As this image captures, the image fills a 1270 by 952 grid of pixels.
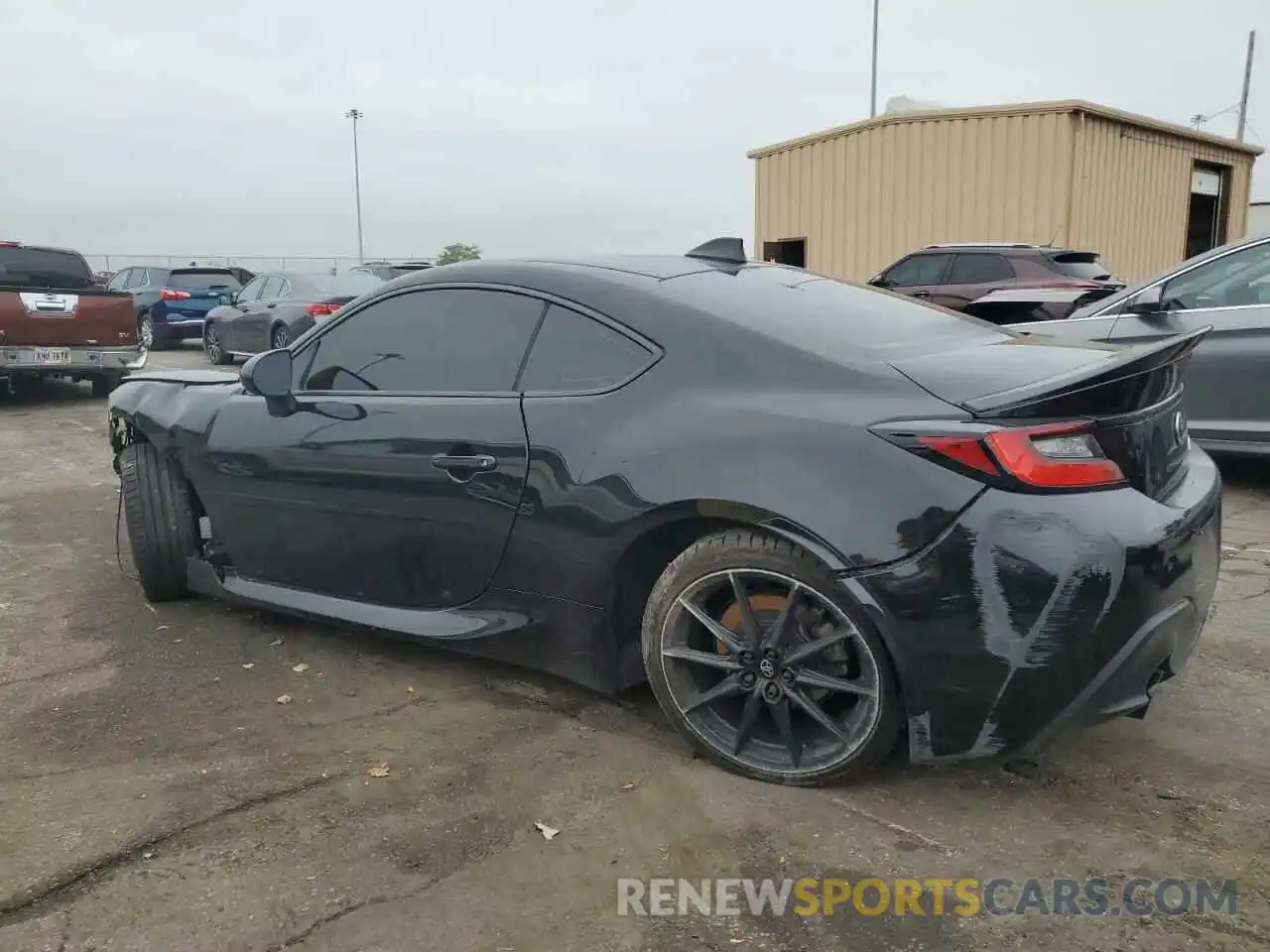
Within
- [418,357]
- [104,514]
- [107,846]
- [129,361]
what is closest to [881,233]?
[129,361]

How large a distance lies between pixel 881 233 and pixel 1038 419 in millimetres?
14792

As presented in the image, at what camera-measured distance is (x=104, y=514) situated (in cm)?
604

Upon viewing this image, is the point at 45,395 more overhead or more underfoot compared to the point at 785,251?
more underfoot

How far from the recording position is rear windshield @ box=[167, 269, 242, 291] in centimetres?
1822

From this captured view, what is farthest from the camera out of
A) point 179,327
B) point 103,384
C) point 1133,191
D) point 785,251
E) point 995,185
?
point 785,251

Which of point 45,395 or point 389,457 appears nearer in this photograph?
point 389,457

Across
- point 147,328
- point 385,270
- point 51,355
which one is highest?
point 385,270

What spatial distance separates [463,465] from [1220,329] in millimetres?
4762

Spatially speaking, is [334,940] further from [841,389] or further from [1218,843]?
[1218,843]

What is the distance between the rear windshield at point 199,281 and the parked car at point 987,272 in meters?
12.2

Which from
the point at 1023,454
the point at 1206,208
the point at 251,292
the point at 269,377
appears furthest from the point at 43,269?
the point at 1206,208

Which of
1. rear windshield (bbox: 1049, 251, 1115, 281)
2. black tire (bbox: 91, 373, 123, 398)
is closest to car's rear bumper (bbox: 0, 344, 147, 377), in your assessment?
black tire (bbox: 91, 373, 123, 398)

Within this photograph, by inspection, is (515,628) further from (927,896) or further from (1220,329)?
(1220,329)

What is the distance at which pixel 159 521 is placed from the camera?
13.4 ft
